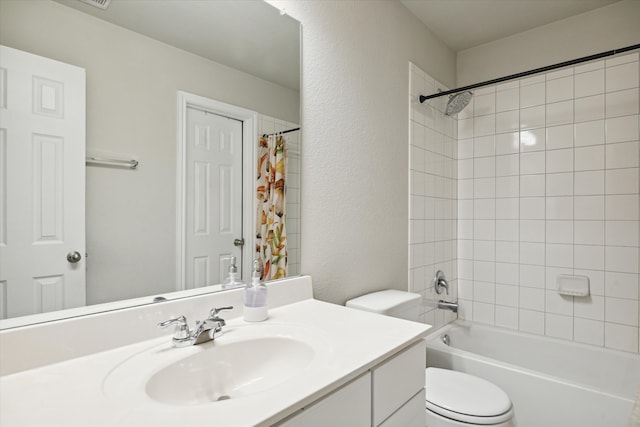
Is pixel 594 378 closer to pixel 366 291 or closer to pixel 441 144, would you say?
pixel 366 291

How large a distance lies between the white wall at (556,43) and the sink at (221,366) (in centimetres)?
240

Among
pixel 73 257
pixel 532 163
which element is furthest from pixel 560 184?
pixel 73 257

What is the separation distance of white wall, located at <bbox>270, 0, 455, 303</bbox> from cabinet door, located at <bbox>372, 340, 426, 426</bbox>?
55 centimetres

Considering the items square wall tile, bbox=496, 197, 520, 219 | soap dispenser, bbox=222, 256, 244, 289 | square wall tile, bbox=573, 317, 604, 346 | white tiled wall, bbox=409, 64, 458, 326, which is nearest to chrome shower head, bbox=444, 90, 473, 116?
white tiled wall, bbox=409, 64, 458, 326

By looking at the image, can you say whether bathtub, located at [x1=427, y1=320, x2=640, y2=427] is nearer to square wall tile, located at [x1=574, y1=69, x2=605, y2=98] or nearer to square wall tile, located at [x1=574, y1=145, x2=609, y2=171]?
square wall tile, located at [x1=574, y1=145, x2=609, y2=171]

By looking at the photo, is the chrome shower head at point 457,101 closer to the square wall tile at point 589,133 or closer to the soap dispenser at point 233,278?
the square wall tile at point 589,133

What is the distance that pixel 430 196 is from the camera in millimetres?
2236

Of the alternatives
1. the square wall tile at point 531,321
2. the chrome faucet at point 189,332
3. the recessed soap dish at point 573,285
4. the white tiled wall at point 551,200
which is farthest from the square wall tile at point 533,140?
the chrome faucet at point 189,332

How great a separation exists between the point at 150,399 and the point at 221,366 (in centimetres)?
26

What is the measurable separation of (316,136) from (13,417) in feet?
3.97

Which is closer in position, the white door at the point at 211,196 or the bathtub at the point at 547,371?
the white door at the point at 211,196

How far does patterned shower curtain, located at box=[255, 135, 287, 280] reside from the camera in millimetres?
1247

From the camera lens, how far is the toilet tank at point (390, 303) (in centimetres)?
149

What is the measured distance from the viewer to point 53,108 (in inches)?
30.7
